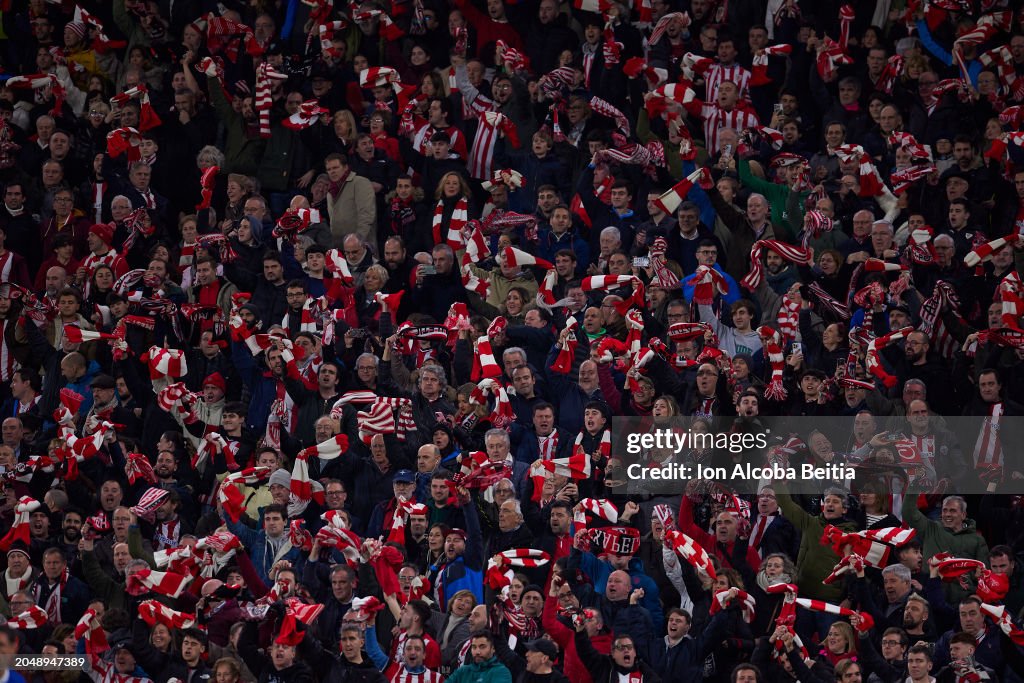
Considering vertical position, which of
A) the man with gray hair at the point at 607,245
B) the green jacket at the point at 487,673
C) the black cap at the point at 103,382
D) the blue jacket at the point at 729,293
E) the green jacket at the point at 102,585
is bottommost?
the green jacket at the point at 102,585

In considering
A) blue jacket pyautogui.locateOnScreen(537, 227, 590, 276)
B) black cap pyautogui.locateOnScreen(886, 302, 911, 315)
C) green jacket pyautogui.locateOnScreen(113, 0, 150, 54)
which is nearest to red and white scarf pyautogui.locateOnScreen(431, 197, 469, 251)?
blue jacket pyautogui.locateOnScreen(537, 227, 590, 276)

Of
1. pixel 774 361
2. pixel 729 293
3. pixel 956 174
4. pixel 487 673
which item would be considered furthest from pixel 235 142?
pixel 487 673

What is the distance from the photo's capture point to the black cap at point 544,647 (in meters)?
14.1

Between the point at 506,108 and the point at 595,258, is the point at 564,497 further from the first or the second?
the point at 506,108

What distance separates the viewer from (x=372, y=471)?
16.2 m

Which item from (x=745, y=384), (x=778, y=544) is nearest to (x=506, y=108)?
(x=745, y=384)

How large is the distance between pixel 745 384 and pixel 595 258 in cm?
239

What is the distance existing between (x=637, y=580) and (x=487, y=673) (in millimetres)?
1318

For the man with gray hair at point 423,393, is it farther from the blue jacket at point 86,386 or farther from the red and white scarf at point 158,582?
the blue jacket at point 86,386

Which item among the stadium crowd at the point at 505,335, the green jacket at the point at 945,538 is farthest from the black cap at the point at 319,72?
the green jacket at the point at 945,538

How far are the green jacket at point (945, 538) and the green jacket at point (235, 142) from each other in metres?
7.44

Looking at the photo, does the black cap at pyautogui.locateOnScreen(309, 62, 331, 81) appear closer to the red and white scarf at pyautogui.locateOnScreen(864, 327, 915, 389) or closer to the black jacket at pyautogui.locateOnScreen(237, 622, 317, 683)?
the red and white scarf at pyautogui.locateOnScreen(864, 327, 915, 389)

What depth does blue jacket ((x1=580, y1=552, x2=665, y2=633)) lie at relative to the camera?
48.6 ft

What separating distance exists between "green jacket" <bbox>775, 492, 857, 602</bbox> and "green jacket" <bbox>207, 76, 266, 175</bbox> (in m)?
6.88
